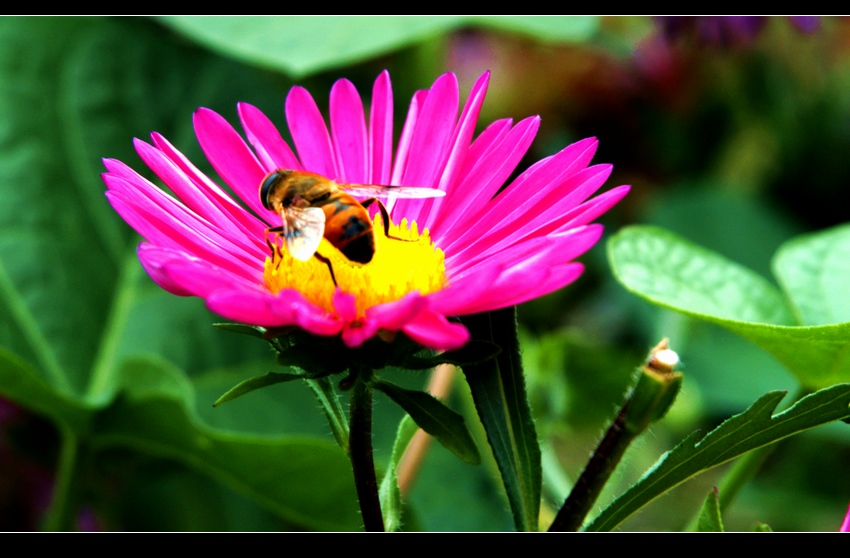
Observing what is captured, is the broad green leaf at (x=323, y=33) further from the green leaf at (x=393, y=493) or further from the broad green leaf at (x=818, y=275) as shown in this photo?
the green leaf at (x=393, y=493)

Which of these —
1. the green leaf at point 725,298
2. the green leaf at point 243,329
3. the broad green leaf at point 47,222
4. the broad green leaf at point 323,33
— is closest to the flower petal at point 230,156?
the green leaf at point 243,329

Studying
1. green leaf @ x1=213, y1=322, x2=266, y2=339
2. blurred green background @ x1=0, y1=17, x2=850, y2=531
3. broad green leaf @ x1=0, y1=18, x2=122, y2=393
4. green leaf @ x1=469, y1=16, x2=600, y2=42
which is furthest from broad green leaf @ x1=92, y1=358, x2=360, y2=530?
green leaf @ x1=469, y1=16, x2=600, y2=42

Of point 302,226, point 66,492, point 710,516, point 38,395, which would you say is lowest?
point 66,492

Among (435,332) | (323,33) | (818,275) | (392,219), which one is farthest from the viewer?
(323,33)

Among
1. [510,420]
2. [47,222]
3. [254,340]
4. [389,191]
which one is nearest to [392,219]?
[389,191]

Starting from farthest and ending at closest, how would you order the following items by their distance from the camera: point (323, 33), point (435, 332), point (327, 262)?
point (323, 33) < point (327, 262) < point (435, 332)

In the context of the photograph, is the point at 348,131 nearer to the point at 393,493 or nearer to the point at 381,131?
the point at 381,131

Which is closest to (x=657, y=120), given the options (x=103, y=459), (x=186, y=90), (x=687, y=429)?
(x=687, y=429)
